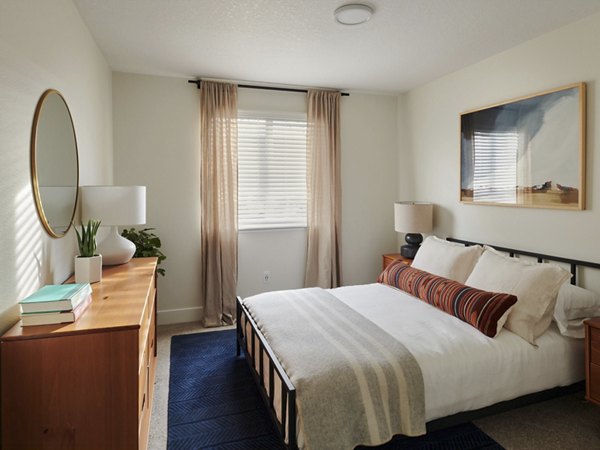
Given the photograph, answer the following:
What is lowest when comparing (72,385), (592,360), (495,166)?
(592,360)

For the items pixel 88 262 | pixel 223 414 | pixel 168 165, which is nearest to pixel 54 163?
pixel 88 262

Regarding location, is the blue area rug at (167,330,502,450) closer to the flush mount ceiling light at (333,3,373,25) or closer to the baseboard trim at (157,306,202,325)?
the baseboard trim at (157,306,202,325)

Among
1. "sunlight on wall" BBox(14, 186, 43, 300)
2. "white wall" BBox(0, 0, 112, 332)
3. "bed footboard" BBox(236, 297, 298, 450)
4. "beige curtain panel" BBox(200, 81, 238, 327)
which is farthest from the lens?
"beige curtain panel" BBox(200, 81, 238, 327)

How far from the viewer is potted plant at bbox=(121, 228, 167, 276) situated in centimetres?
347

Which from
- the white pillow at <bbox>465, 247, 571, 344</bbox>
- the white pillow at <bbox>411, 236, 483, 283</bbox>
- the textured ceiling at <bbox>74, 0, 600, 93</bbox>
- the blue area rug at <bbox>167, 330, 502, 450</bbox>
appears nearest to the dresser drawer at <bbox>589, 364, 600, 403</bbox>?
the white pillow at <bbox>465, 247, 571, 344</bbox>

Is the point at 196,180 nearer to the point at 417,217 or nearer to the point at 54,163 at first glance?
the point at 54,163

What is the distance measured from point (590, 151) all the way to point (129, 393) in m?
3.15

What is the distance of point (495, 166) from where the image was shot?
3.33m

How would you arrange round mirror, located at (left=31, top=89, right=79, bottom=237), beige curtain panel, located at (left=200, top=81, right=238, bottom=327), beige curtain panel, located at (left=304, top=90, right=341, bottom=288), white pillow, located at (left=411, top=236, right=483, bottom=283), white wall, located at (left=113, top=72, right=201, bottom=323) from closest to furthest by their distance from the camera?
round mirror, located at (left=31, top=89, right=79, bottom=237)
white pillow, located at (left=411, top=236, right=483, bottom=283)
white wall, located at (left=113, top=72, right=201, bottom=323)
beige curtain panel, located at (left=200, top=81, right=238, bottom=327)
beige curtain panel, located at (left=304, top=90, right=341, bottom=288)

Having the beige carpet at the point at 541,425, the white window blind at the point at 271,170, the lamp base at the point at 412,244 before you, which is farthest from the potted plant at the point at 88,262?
the lamp base at the point at 412,244

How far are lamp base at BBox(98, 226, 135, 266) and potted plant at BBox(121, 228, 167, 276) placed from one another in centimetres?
76

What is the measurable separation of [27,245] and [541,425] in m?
2.93

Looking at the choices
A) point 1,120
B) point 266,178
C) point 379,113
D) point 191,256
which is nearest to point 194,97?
point 266,178

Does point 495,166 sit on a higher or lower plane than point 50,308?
higher
